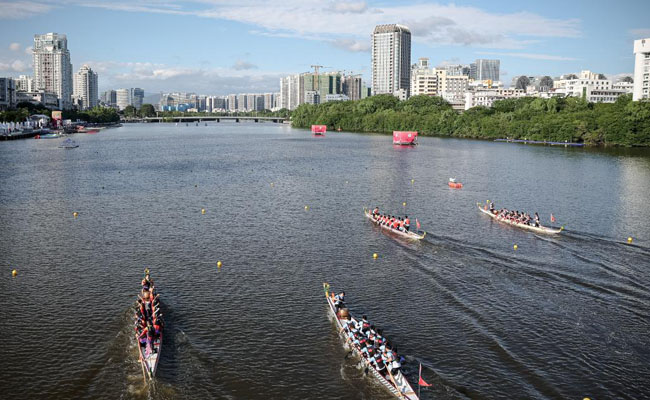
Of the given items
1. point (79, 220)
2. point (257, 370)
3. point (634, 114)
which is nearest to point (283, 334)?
point (257, 370)

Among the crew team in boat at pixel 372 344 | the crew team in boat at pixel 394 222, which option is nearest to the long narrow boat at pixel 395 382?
the crew team in boat at pixel 372 344

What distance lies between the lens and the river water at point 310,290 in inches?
731

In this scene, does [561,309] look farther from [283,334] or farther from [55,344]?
[55,344]

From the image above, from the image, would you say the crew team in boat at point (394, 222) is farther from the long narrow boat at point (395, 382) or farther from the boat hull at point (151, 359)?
the boat hull at point (151, 359)

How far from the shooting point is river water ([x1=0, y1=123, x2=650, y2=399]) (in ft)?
61.0

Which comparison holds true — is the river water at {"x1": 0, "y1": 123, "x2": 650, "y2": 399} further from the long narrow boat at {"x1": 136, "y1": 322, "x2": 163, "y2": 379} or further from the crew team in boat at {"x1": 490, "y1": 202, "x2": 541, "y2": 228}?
the crew team in boat at {"x1": 490, "y1": 202, "x2": 541, "y2": 228}

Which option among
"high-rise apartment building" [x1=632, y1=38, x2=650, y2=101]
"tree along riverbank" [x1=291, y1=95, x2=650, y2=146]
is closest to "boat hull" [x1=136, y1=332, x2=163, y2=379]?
"tree along riverbank" [x1=291, y1=95, x2=650, y2=146]

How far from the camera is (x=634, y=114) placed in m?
101

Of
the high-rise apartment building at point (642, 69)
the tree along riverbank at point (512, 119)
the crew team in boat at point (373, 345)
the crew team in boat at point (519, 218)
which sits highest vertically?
the high-rise apartment building at point (642, 69)

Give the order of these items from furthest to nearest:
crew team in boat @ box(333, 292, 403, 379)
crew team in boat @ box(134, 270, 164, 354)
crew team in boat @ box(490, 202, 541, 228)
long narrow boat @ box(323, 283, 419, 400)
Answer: crew team in boat @ box(490, 202, 541, 228) < crew team in boat @ box(134, 270, 164, 354) < crew team in boat @ box(333, 292, 403, 379) < long narrow boat @ box(323, 283, 419, 400)

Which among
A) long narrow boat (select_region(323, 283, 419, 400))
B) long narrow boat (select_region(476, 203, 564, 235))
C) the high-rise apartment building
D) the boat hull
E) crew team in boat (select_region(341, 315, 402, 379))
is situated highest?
the high-rise apartment building

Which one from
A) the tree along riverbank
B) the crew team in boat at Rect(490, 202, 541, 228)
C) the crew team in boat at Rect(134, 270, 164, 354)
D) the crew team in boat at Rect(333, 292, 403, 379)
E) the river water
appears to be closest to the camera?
the crew team in boat at Rect(333, 292, 403, 379)

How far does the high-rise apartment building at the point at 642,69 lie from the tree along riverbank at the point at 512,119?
592 inches

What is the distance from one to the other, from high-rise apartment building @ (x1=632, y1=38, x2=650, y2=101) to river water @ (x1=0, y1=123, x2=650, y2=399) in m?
112
